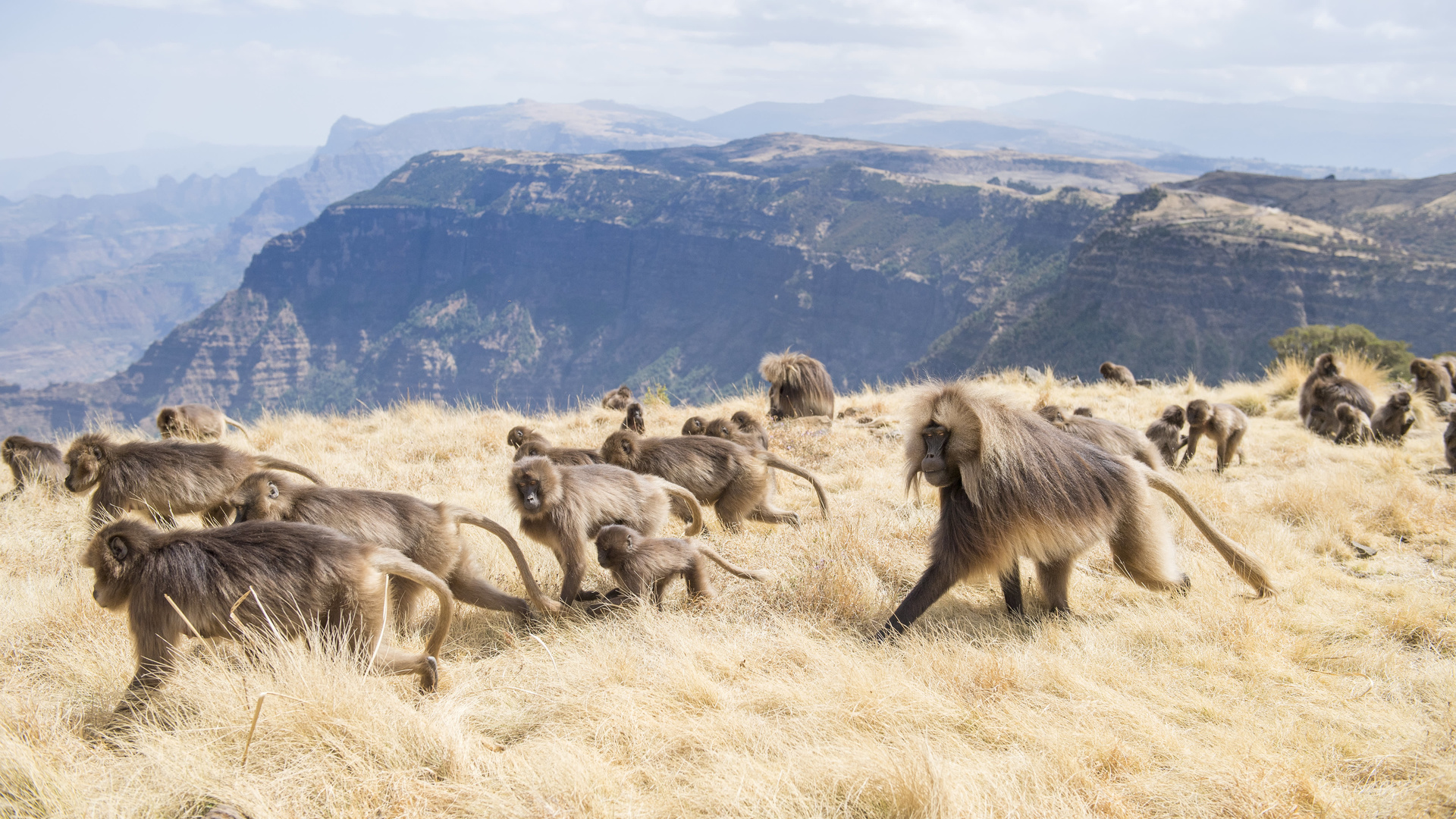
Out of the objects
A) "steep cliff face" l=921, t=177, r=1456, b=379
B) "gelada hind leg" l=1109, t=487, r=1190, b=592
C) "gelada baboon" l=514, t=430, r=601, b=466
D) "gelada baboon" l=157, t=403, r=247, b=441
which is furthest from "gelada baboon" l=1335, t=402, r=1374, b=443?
"steep cliff face" l=921, t=177, r=1456, b=379

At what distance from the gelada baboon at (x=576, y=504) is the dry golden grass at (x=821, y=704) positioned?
519 millimetres

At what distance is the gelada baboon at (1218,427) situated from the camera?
8352 millimetres

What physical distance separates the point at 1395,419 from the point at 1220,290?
6386 cm

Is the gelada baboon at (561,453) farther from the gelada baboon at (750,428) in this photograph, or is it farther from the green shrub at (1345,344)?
the green shrub at (1345,344)

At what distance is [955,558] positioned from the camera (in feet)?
14.1

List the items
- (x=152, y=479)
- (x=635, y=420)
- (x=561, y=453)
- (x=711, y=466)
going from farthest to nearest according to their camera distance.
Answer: (x=635, y=420) → (x=561, y=453) → (x=711, y=466) → (x=152, y=479)

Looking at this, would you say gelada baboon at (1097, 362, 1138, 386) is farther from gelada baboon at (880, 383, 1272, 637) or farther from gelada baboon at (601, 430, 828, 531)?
gelada baboon at (880, 383, 1272, 637)

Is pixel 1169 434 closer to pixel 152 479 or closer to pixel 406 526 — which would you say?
pixel 406 526

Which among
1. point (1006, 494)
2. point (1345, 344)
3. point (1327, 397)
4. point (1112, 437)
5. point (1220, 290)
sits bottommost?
point (1345, 344)

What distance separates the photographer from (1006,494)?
14.0 ft

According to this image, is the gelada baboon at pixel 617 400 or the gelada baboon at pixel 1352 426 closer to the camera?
the gelada baboon at pixel 1352 426

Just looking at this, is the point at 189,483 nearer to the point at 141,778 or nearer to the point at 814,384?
the point at 141,778

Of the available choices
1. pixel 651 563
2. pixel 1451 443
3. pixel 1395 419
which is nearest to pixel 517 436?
pixel 651 563

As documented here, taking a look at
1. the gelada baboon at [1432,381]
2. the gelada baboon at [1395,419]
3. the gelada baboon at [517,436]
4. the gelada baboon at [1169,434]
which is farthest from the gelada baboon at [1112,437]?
the gelada baboon at [1432,381]
